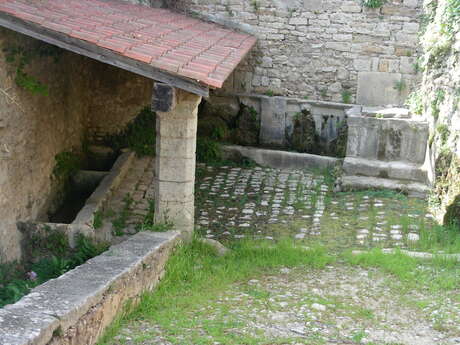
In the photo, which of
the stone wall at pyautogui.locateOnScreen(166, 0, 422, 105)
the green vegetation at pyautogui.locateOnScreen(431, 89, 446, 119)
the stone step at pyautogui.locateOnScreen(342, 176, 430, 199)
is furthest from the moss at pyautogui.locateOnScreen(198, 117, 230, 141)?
the green vegetation at pyautogui.locateOnScreen(431, 89, 446, 119)

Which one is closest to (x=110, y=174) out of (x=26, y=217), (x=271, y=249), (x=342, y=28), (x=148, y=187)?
(x=148, y=187)

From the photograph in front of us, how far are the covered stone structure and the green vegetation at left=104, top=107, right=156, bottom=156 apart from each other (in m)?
2.50

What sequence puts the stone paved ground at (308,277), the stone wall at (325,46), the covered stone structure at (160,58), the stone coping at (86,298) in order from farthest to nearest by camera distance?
the stone wall at (325,46) < the covered stone structure at (160,58) < the stone paved ground at (308,277) < the stone coping at (86,298)

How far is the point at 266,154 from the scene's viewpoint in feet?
33.8

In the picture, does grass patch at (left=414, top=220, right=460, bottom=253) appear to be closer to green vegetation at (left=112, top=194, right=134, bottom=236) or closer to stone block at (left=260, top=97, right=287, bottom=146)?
green vegetation at (left=112, top=194, right=134, bottom=236)

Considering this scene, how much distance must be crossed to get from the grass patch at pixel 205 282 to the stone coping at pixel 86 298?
0.50 ft

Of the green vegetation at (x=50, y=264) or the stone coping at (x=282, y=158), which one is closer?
the green vegetation at (x=50, y=264)

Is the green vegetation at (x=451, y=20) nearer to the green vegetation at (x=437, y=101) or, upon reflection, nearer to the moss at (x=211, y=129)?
the green vegetation at (x=437, y=101)

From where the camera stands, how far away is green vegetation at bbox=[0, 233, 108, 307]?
242 inches

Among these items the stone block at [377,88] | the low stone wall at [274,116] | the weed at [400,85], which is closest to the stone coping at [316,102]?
the low stone wall at [274,116]

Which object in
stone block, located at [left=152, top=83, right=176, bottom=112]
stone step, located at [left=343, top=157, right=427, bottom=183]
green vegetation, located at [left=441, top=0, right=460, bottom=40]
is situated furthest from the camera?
stone step, located at [left=343, top=157, right=427, bottom=183]

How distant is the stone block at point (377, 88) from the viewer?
10398mm

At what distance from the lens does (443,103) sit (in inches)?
332

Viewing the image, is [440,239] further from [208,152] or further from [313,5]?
[313,5]
